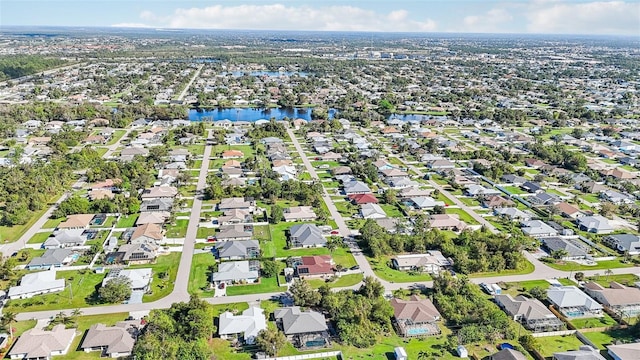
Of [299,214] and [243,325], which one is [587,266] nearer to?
[299,214]

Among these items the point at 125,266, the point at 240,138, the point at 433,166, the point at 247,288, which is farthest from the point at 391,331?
the point at 240,138

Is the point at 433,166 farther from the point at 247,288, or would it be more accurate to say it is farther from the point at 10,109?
the point at 10,109

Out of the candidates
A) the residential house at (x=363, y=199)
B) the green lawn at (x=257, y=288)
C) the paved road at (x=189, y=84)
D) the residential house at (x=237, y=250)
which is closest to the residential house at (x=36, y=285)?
the residential house at (x=237, y=250)

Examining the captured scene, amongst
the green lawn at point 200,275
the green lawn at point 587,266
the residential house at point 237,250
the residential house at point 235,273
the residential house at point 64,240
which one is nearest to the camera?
the green lawn at point 200,275

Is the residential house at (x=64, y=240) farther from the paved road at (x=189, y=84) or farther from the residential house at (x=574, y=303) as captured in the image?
the paved road at (x=189, y=84)

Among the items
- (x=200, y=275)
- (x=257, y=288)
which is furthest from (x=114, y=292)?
(x=257, y=288)

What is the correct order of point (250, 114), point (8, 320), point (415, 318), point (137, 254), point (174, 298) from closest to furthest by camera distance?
1. point (8, 320)
2. point (415, 318)
3. point (174, 298)
4. point (137, 254)
5. point (250, 114)
